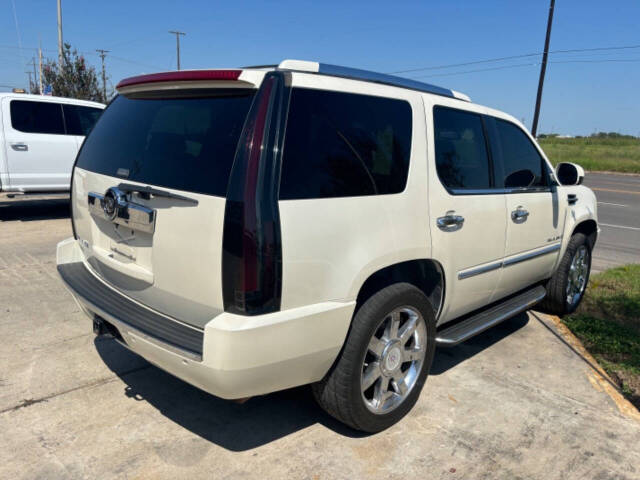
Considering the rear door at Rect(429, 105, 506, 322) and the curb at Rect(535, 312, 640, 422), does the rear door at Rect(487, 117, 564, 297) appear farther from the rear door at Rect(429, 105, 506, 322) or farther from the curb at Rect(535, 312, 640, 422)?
the curb at Rect(535, 312, 640, 422)

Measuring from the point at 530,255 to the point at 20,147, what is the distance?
8.23 meters

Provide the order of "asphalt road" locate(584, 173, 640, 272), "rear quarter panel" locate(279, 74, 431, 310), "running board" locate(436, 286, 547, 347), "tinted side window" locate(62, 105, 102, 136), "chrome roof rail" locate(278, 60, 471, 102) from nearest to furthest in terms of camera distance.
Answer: "rear quarter panel" locate(279, 74, 431, 310), "chrome roof rail" locate(278, 60, 471, 102), "running board" locate(436, 286, 547, 347), "asphalt road" locate(584, 173, 640, 272), "tinted side window" locate(62, 105, 102, 136)

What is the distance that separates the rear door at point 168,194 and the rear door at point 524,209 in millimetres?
2270

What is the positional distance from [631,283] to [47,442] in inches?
240

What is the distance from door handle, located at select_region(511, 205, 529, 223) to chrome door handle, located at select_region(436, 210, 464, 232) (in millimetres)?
769

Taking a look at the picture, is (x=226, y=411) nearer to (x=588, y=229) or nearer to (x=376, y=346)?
(x=376, y=346)

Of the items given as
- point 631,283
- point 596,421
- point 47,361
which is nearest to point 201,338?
point 47,361

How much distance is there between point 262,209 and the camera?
2225 mm

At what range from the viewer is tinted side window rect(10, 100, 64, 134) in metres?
8.71

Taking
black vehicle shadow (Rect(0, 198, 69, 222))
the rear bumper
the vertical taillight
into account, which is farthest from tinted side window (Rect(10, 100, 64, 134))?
the vertical taillight

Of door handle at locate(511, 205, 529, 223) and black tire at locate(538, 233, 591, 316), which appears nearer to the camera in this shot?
door handle at locate(511, 205, 529, 223)

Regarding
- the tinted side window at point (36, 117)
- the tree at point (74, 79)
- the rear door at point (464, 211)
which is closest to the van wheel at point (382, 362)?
the rear door at point (464, 211)

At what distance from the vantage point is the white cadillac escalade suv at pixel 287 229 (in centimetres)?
229

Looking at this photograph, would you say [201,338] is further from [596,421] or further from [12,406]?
[596,421]
